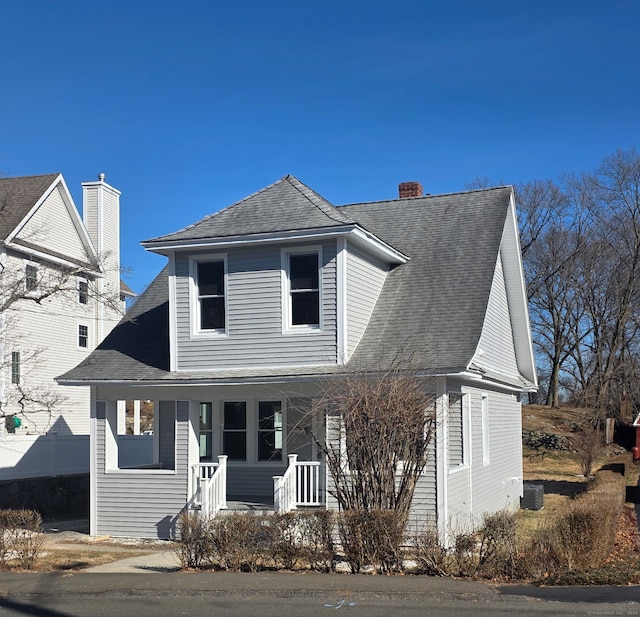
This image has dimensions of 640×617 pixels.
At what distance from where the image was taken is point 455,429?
17.2m

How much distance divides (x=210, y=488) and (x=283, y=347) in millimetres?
3016

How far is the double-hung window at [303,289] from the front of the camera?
56.1 feet

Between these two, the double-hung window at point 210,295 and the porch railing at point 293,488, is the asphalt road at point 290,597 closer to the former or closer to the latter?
the porch railing at point 293,488

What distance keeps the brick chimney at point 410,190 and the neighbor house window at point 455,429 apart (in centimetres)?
844

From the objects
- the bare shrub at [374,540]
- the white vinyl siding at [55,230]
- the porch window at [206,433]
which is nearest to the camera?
the bare shrub at [374,540]

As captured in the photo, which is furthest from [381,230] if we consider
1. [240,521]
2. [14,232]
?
[14,232]

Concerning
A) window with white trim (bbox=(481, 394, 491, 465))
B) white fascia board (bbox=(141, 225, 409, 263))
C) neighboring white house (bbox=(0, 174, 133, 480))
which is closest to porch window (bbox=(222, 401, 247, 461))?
white fascia board (bbox=(141, 225, 409, 263))

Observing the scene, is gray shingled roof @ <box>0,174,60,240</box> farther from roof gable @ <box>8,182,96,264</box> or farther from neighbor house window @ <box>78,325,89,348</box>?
neighbor house window @ <box>78,325,89,348</box>

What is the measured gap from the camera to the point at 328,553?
11992mm

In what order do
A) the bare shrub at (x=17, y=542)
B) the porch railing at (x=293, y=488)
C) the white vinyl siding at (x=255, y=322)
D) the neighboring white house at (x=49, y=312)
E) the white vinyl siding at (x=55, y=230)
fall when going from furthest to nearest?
1. the white vinyl siding at (x=55, y=230)
2. the neighboring white house at (x=49, y=312)
3. the white vinyl siding at (x=255, y=322)
4. the porch railing at (x=293, y=488)
5. the bare shrub at (x=17, y=542)

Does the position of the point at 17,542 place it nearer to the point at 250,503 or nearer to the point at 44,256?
the point at 250,503

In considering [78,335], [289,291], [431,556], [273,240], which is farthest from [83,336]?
[431,556]

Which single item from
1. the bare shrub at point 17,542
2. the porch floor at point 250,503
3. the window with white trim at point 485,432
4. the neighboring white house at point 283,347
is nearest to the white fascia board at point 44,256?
the neighboring white house at point 283,347

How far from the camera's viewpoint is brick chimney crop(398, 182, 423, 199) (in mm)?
24141
